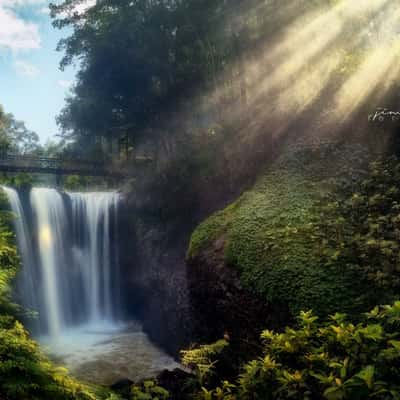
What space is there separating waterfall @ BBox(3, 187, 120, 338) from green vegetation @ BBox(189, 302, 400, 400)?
14704 millimetres

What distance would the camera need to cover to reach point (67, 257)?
739 inches

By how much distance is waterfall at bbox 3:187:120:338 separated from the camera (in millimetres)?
17172

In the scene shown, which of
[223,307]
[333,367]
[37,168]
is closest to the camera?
[333,367]

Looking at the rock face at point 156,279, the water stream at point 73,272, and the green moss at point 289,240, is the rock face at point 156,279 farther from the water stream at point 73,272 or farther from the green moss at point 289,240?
the green moss at point 289,240

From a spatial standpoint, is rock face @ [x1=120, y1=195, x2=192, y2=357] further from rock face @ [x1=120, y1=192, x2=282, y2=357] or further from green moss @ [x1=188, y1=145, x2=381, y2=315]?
green moss @ [x1=188, y1=145, x2=381, y2=315]

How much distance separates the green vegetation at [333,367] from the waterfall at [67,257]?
1470 centimetres

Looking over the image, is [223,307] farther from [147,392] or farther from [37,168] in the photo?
[37,168]

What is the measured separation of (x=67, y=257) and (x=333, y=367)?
56.5ft

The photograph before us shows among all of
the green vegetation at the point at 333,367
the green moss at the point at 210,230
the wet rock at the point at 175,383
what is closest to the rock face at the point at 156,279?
the green moss at the point at 210,230

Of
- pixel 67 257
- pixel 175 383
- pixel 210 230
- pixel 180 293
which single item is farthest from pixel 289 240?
pixel 67 257

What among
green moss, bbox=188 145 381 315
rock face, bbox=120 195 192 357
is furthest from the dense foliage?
rock face, bbox=120 195 192 357

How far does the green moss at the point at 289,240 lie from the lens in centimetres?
610

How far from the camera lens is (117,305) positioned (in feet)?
60.7

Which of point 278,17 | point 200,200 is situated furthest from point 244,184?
point 278,17
